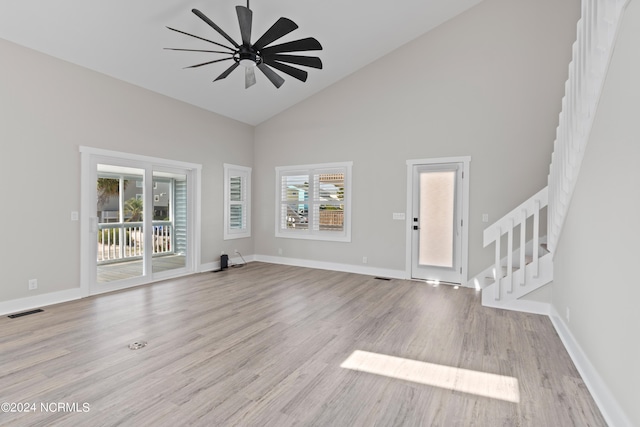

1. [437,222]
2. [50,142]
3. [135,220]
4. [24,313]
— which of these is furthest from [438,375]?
[50,142]

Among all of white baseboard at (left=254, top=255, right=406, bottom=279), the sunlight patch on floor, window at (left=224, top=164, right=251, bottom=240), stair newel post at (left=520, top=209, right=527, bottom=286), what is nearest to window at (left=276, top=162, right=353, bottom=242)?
white baseboard at (left=254, top=255, right=406, bottom=279)

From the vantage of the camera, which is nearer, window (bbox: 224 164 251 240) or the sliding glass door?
the sliding glass door

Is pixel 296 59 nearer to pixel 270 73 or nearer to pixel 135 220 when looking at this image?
pixel 270 73

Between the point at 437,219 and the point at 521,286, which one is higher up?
the point at 437,219

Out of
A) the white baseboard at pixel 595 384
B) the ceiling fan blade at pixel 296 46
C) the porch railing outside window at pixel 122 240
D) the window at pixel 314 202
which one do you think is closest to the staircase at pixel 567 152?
the white baseboard at pixel 595 384

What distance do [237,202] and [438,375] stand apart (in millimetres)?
5816

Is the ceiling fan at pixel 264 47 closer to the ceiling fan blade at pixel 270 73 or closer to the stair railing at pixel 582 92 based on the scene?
the ceiling fan blade at pixel 270 73

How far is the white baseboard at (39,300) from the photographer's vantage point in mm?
3930

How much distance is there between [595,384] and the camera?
2.29 m

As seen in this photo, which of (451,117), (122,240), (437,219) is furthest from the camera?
(437,219)

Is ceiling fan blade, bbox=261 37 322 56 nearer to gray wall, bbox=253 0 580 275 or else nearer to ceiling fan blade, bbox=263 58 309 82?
ceiling fan blade, bbox=263 58 309 82

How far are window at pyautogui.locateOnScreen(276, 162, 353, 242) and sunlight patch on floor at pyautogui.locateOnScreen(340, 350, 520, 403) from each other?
392 cm

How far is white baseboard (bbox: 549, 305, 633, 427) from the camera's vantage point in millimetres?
1900

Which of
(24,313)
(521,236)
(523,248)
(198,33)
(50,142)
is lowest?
(24,313)
